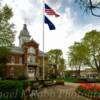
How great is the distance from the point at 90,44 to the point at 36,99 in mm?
51273

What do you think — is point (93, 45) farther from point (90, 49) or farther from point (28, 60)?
point (28, 60)

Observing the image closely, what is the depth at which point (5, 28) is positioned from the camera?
39.8 meters

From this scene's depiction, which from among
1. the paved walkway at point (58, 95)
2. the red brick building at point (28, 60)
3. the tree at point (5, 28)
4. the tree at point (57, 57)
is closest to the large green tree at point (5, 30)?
the tree at point (5, 28)

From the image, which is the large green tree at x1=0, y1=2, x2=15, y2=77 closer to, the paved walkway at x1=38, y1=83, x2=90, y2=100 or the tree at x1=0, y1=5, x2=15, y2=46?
the tree at x1=0, y1=5, x2=15, y2=46

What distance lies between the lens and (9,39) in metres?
40.0

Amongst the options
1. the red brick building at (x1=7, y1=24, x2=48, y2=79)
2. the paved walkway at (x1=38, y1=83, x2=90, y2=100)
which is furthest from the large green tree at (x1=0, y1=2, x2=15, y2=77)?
the red brick building at (x1=7, y1=24, x2=48, y2=79)

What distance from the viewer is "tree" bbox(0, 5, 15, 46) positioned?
39.4 meters

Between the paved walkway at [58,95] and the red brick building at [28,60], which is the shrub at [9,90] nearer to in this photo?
the paved walkway at [58,95]

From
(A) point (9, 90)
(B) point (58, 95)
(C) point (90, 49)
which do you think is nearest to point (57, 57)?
(C) point (90, 49)

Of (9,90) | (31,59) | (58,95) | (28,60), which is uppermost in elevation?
(31,59)

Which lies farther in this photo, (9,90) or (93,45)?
(93,45)

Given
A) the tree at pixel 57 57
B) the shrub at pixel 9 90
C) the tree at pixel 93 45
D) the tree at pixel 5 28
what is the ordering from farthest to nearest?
the tree at pixel 57 57 < the tree at pixel 93 45 < the tree at pixel 5 28 < the shrub at pixel 9 90

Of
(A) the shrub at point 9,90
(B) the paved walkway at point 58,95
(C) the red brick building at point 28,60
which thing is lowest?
(B) the paved walkway at point 58,95

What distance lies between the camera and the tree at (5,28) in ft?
129
